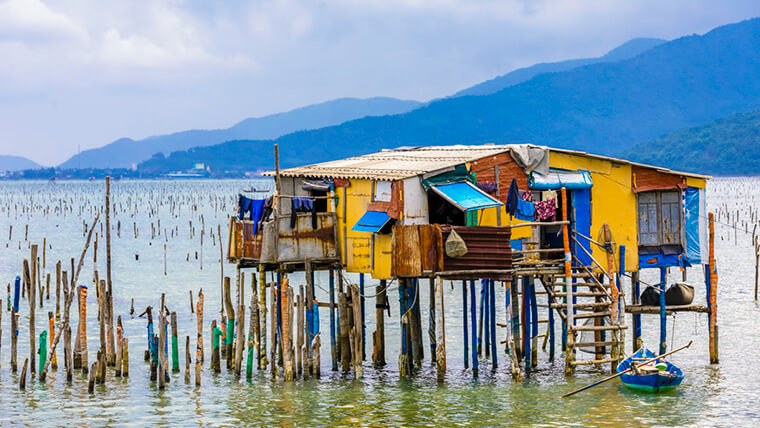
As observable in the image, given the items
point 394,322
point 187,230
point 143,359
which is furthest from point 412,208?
point 187,230

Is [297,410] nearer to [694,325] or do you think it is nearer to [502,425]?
[502,425]


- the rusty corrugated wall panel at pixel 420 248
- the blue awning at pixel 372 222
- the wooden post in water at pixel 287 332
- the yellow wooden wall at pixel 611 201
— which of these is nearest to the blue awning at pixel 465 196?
the rusty corrugated wall panel at pixel 420 248

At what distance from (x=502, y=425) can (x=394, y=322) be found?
57.1ft

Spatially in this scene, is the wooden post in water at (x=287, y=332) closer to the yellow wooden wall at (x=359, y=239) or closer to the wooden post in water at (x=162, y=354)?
the yellow wooden wall at (x=359, y=239)

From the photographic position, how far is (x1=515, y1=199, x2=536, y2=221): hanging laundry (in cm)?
2929

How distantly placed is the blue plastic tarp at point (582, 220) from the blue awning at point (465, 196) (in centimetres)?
294

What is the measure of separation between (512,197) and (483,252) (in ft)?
8.31

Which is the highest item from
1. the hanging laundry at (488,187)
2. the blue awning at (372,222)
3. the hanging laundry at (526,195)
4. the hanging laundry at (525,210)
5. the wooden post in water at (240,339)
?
the hanging laundry at (488,187)

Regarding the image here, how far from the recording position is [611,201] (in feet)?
101

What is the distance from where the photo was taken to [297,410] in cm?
2542

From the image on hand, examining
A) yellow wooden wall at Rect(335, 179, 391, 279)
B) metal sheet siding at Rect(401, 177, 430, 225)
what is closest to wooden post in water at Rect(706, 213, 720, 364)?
metal sheet siding at Rect(401, 177, 430, 225)

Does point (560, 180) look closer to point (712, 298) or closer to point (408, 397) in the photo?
point (712, 298)

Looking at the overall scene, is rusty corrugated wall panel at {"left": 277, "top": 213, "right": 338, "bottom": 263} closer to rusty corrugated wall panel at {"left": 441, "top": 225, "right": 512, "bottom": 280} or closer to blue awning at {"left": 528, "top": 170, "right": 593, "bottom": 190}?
rusty corrugated wall panel at {"left": 441, "top": 225, "right": 512, "bottom": 280}

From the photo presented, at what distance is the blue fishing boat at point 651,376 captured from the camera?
87.9ft
